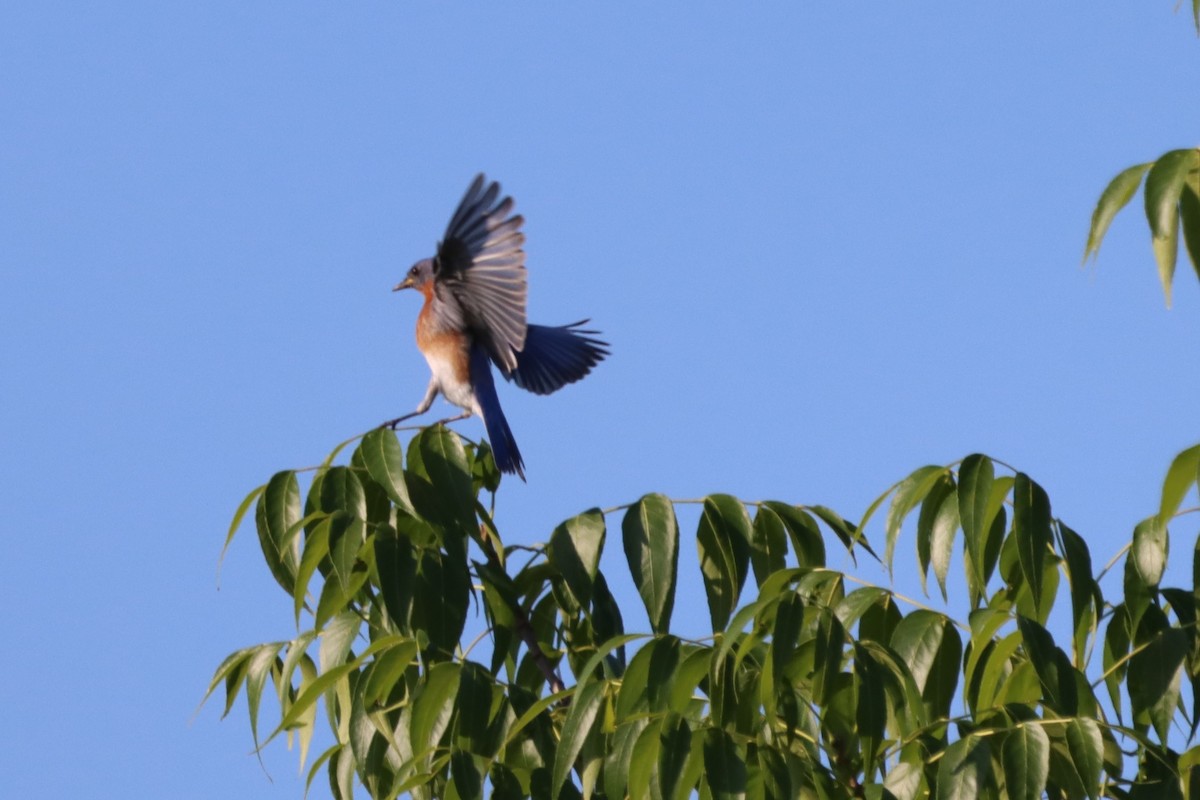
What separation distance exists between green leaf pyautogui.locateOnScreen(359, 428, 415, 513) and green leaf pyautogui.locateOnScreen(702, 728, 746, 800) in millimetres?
869

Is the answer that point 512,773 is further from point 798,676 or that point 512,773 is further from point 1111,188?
point 1111,188

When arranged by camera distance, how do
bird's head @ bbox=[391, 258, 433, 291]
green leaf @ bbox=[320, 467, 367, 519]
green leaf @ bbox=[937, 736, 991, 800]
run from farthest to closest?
bird's head @ bbox=[391, 258, 433, 291], green leaf @ bbox=[320, 467, 367, 519], green leaf @ bbox=[937, 736, 991, 800]

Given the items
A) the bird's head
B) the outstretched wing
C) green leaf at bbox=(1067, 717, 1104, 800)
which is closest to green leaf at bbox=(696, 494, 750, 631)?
green leaf at bbox=(1067, 717, 1104, 800)

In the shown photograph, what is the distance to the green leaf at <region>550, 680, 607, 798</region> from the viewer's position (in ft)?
9.74

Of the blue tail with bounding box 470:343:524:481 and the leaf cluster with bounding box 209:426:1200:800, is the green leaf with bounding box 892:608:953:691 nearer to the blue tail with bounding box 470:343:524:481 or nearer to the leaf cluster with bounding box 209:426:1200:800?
the leaf cluster with bounding box 209:426:1200:800

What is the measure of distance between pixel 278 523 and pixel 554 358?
2833 millimetres

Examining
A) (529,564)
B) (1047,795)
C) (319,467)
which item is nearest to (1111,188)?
(1047,795)

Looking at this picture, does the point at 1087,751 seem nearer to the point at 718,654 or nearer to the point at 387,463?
the point at 718,654

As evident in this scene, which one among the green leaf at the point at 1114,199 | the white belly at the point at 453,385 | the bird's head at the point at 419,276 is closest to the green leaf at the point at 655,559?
the green leaf at the point at 1114,199

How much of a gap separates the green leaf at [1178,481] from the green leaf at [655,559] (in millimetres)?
918

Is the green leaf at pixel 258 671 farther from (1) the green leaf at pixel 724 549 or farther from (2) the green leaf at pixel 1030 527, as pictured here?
(2) the green leaf at pixel 1030 527

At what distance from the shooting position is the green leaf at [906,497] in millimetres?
3281

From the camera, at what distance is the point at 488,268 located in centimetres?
550

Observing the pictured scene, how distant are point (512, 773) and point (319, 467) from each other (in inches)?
33.5
